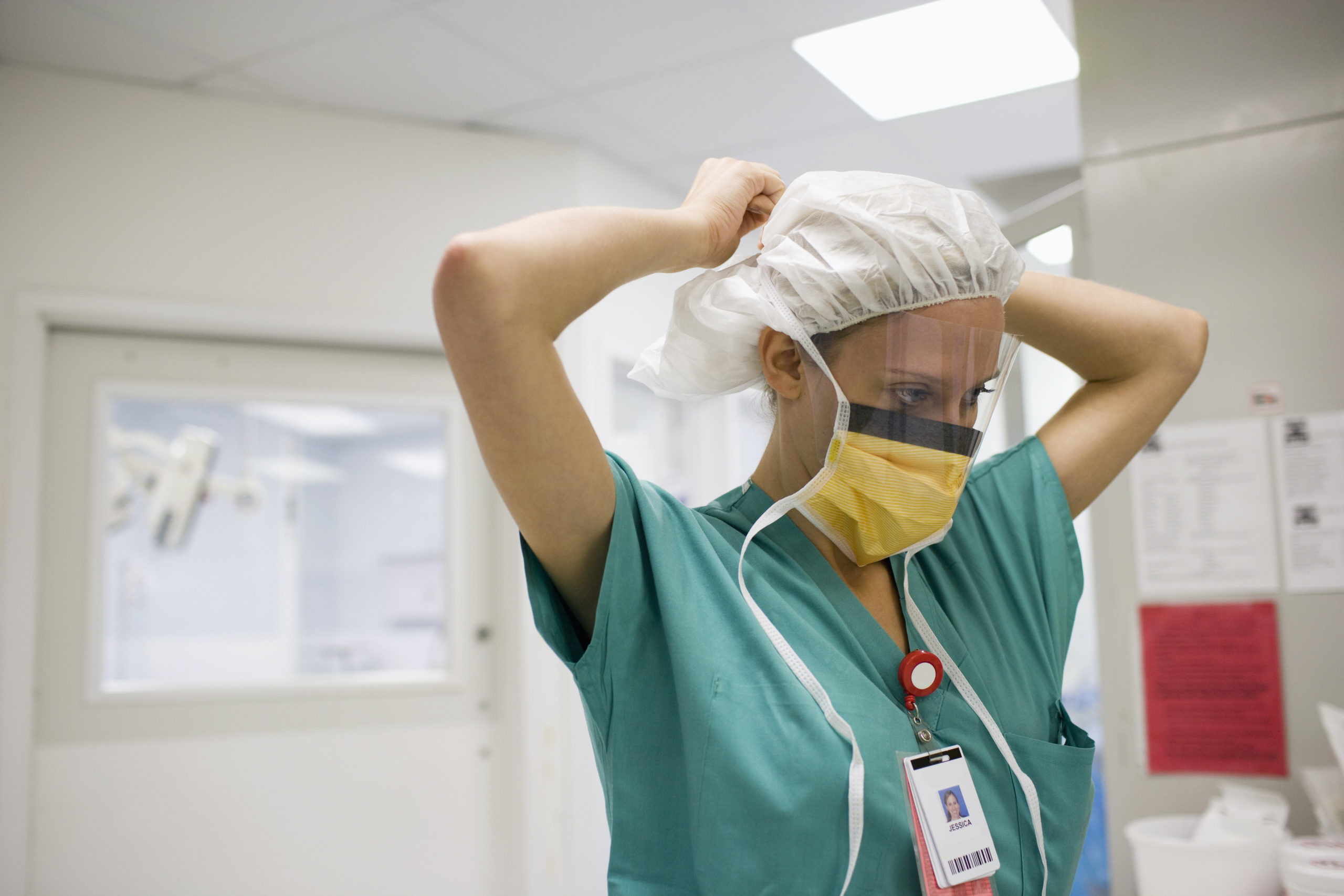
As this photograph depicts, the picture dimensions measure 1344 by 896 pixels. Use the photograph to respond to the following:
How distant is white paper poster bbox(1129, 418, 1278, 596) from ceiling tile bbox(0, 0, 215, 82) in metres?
2.65

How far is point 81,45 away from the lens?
8.33 feet

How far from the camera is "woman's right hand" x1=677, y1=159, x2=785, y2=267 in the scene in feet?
2.98

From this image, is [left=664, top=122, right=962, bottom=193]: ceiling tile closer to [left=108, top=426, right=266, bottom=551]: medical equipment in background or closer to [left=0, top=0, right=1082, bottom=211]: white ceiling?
[left=0, top=0, right=1082, bottom=211]: white ceiling

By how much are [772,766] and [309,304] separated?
99.2 inches

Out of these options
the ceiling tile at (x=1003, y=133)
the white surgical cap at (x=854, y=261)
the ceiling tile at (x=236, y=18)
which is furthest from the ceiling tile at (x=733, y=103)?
the white surgical cap at (x=854, y=261)

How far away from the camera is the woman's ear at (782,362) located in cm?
93

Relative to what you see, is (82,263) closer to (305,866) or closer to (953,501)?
(305,866)

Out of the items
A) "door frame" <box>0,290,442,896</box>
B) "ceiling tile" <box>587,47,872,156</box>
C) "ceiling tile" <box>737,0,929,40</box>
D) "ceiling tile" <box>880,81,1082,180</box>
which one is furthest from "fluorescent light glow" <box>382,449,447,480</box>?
"ceiling tile" <box>880,81,1082,180</box>

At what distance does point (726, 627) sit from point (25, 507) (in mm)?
2528

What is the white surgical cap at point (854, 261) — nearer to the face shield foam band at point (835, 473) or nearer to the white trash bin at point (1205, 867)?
the face shield foam band at point (835, 473)

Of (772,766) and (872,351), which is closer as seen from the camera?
(772,766)

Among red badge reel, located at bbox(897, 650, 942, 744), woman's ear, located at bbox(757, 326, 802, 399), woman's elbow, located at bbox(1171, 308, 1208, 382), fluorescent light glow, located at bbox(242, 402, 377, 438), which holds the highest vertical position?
fluorescent light glow, located at bbox(242, 402, 377, 438)

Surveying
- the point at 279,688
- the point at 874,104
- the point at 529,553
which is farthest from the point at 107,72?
the point at 529,553

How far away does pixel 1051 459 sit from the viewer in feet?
3.68
